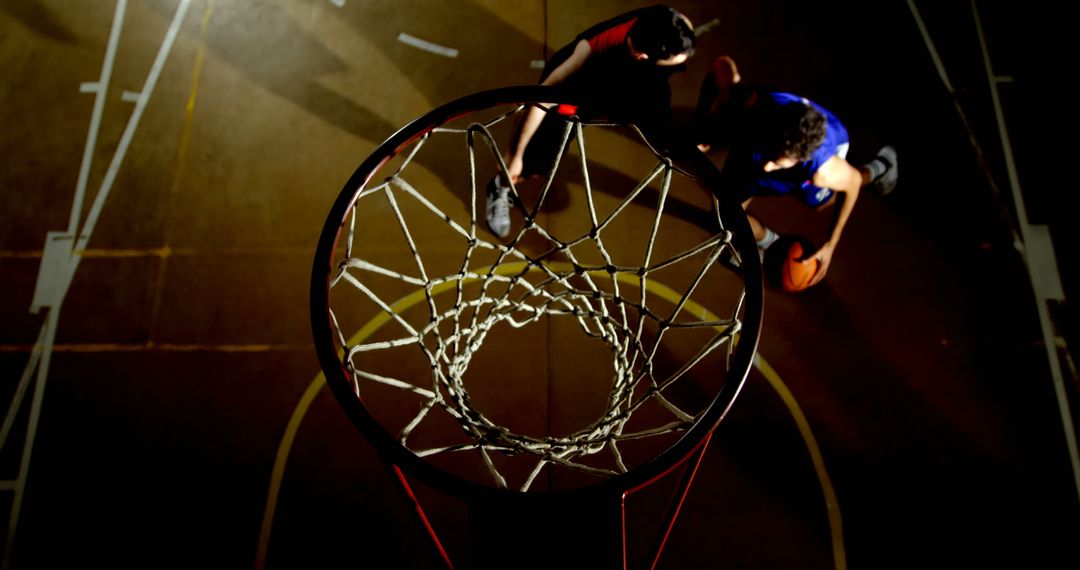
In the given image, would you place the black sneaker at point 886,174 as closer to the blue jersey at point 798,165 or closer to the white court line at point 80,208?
the blue jersey at point 798,165

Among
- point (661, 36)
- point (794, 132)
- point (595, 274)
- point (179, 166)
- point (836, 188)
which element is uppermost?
point (661, 36)

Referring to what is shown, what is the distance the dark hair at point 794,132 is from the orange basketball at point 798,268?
73 cm

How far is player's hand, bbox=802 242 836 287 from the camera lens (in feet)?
9.49

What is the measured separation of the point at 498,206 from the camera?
3074mm

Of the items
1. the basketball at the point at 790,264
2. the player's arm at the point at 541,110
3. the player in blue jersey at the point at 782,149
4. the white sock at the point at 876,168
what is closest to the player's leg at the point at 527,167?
the player's arm at the point at 541,110

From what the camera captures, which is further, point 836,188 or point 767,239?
point 767,239

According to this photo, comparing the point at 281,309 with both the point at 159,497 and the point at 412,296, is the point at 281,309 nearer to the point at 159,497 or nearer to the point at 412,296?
the point at 412,296

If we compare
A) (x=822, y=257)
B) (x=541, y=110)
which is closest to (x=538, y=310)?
(x=541, y=110)

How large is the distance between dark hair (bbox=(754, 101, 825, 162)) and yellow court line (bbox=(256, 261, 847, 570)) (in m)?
0.98

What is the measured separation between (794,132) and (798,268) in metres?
0.93

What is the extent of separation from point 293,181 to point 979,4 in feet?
15.7

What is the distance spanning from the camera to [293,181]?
3.30 metres

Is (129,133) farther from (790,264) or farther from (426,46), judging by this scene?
(790,264)

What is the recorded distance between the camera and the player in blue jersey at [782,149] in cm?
231
